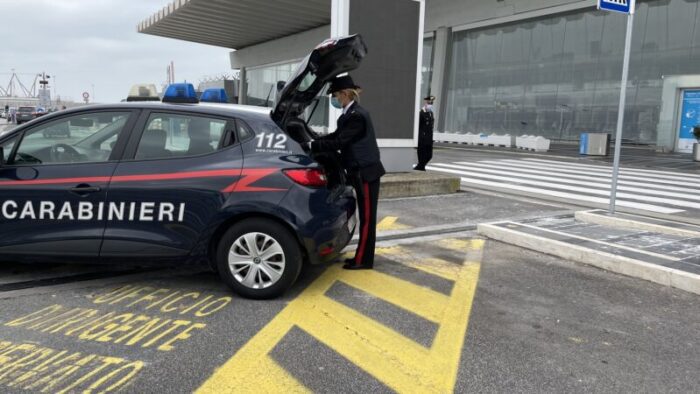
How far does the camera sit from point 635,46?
25297 millimetres

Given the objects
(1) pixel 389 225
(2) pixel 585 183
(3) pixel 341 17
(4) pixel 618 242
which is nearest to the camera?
(4) pixel 618 242

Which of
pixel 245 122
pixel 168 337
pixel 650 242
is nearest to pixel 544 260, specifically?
pixel 650 242

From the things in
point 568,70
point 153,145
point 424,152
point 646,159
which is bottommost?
point 646,159

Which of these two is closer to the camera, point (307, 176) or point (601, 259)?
point (307, 176)

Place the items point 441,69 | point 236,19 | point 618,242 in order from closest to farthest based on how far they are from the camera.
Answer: point 618,242, point 236,19, point 441,69

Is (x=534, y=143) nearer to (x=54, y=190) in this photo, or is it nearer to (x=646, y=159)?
(x=646, y=159)

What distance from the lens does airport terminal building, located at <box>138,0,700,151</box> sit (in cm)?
2358

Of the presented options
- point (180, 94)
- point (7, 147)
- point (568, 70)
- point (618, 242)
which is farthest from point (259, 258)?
point (568, 70)

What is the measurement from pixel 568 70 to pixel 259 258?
27783 millimetres

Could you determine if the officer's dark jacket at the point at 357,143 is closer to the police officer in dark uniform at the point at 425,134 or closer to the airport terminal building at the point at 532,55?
the police officer in dark uniform at the point at 425,134

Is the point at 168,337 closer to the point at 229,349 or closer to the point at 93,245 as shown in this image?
the point at 229,349

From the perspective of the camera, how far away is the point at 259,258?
4094 mm

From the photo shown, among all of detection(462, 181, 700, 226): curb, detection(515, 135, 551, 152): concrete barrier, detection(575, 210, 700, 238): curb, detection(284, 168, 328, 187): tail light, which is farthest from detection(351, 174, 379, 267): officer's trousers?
detection(515, 135, 551, 152): concrete barrier

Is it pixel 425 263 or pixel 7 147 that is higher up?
pixel 7 147
